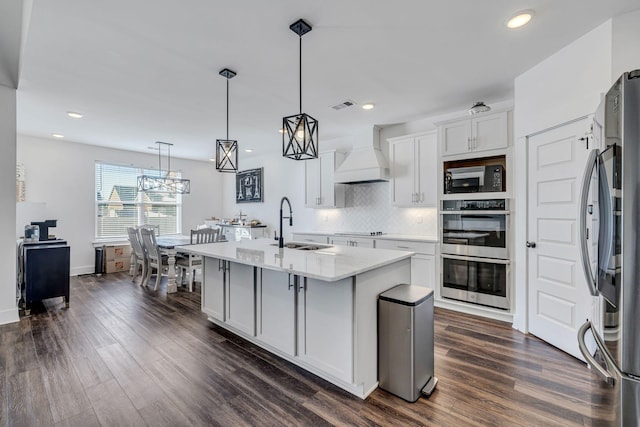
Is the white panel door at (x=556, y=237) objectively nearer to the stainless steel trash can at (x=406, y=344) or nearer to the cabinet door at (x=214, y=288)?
the stainless steel trash can at (x=406, y=344)

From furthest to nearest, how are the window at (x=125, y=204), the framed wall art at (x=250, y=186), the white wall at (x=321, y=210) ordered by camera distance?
the framed wall art at (x=250, y=186), the window at (x=125, y=204), the white wall at (x=321, y=210)

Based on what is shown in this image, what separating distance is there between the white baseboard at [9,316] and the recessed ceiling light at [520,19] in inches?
227

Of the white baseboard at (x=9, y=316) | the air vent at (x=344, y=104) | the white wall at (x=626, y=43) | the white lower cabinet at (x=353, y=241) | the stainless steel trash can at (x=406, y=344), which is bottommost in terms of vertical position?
the white baseboard at (x=9, y=316)

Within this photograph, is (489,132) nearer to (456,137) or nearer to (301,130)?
(456,137)

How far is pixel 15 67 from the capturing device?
307cm

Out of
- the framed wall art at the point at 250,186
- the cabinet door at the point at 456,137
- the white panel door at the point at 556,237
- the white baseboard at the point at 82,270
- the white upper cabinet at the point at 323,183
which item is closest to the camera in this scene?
the white panel door at the point at 556,237

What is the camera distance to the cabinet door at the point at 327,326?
2.03 m

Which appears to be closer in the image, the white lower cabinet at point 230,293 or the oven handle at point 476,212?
the white lower cabinet at point 230,293

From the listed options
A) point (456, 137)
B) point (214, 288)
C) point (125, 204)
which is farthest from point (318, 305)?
point (125, 204)

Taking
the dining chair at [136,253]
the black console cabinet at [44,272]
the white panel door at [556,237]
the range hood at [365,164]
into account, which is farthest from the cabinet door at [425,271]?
the black console cabinet at [44,272]

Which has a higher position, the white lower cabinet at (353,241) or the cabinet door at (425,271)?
the white lower cabinet at (353,241)

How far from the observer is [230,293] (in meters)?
3.03

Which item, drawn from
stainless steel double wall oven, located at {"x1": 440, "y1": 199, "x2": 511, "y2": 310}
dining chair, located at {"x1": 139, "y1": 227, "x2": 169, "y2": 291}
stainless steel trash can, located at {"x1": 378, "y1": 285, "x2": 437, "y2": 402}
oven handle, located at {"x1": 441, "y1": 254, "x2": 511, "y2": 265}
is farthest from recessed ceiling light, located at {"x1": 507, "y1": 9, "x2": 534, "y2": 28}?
dining chair, located at {"x1": 139, "y1": 227, "x2": 169, "y2": 291}

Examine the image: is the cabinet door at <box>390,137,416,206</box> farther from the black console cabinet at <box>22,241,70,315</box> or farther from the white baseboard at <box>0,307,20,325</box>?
the white baseboard at <box>0,307,20,325</box>
